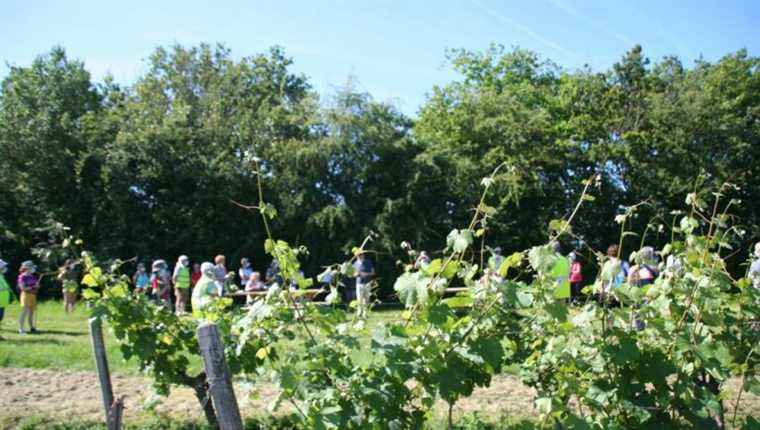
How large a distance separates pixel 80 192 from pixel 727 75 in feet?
79.4

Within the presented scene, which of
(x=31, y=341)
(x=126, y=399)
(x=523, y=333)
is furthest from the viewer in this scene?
(x=31, y=341)

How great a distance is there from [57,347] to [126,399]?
3.87 meters

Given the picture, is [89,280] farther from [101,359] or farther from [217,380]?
[217,380]

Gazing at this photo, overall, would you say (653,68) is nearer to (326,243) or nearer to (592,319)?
(326,243)

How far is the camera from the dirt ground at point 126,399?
20.1 ft

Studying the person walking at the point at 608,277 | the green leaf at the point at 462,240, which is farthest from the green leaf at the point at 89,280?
the person walking at the point at 608,277

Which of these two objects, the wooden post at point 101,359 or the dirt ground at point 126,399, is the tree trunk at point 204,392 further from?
the wooden post at point 101,359

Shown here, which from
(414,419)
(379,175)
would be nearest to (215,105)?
(379,175)

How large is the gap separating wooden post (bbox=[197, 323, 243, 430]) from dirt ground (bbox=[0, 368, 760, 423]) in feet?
8.50

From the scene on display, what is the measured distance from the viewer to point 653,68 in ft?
84.7

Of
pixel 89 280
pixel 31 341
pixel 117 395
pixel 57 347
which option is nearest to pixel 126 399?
pixel 117 395

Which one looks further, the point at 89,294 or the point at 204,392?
the point at 204,392

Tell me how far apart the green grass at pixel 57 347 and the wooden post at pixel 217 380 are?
2.63 meters

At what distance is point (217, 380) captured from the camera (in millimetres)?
3105
